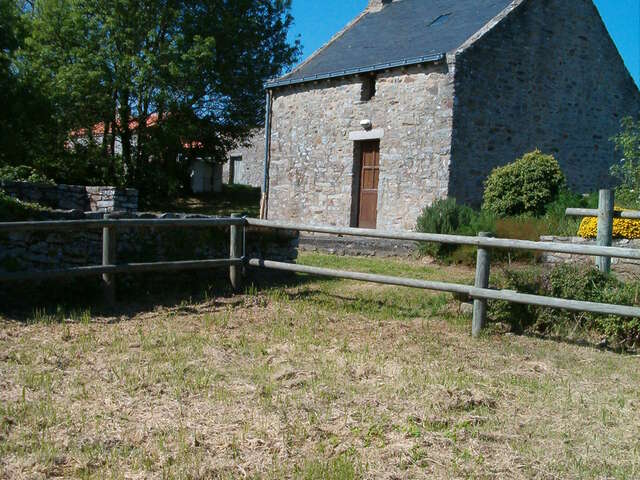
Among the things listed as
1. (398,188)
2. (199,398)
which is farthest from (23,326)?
(398,188)

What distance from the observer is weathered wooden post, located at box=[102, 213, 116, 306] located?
679 centimetres

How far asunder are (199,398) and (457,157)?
10582mm

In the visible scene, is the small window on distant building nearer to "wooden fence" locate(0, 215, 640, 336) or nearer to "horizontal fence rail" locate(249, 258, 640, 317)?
"wooden fence" locate(0, 215, 640, 336)

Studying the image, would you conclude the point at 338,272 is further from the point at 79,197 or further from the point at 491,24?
the point at 491,24

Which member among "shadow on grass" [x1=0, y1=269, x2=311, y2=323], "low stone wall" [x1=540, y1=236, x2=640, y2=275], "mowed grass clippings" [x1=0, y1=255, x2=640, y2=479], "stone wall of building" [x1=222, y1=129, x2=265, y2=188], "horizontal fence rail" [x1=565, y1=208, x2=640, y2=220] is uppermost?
"stone wall of building" [x1=222, y1=129, x2=265, y2=188]

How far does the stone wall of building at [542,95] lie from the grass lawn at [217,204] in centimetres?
898

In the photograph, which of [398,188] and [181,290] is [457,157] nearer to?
[398,188]

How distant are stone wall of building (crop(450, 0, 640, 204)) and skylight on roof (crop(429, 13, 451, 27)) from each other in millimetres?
1978

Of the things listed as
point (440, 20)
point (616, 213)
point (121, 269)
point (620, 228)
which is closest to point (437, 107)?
point (440, 20)

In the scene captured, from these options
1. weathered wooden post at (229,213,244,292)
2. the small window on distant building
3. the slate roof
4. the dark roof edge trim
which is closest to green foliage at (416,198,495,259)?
the dark roof edge trim

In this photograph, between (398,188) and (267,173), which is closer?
(398,188)

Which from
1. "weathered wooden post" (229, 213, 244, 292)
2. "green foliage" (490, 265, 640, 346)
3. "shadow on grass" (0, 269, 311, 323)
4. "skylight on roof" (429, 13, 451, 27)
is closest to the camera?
"green foliage" (490, 265, 640, 346)

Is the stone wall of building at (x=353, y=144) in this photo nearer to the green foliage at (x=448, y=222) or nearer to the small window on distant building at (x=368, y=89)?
the small window on distant building at (x=368, y=89)

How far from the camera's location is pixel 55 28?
69.1ft
